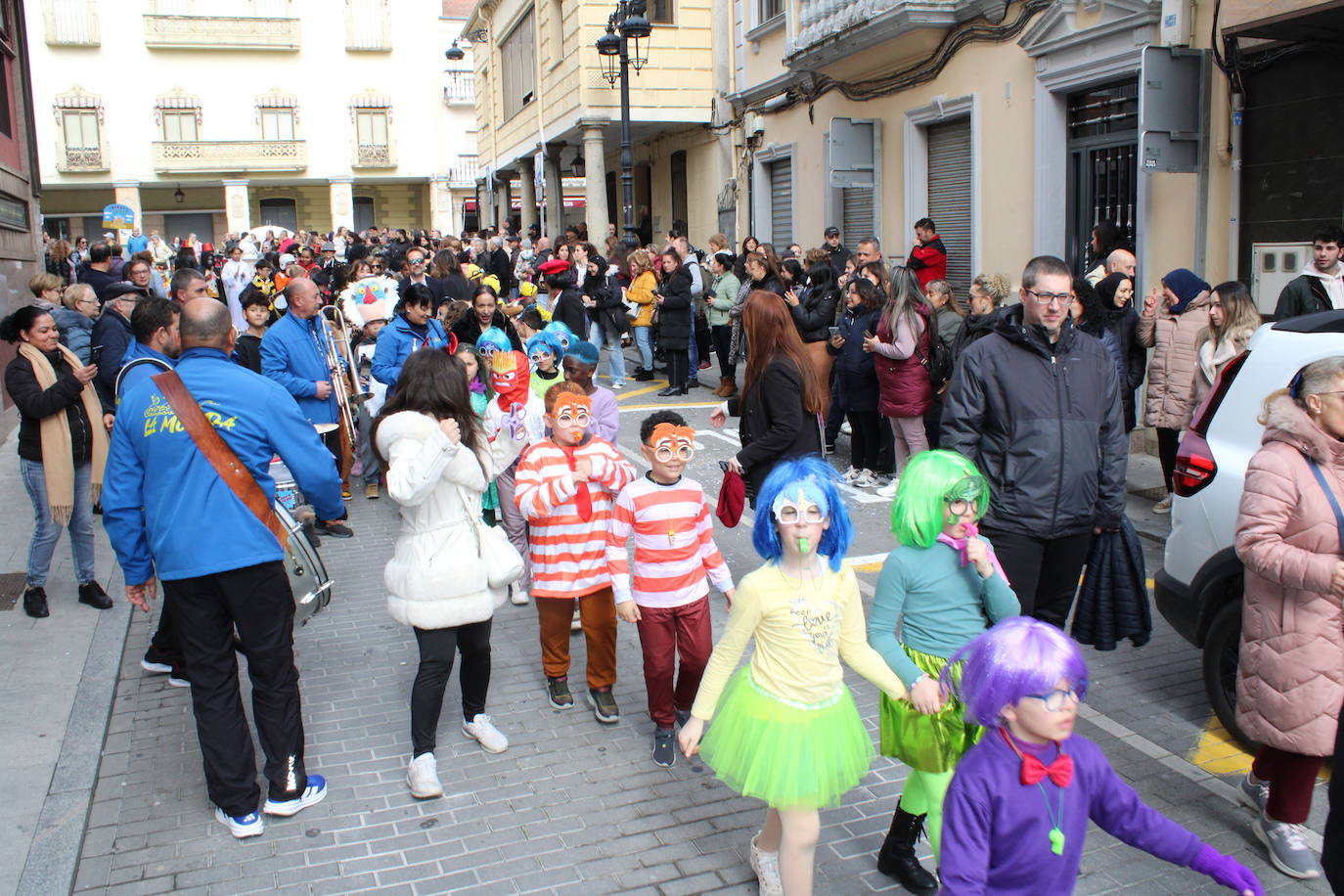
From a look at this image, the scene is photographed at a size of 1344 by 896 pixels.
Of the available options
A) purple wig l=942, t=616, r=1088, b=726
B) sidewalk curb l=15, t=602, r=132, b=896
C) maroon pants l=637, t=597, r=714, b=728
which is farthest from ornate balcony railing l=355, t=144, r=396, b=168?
purple wig l=942, t=616, r=1088, b=726

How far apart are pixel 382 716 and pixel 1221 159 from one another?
8.72m

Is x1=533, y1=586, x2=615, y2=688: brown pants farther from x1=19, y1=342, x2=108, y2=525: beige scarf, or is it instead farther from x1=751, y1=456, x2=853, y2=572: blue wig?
x1=19, y1=342, x2=108, y2=525: beige scarf

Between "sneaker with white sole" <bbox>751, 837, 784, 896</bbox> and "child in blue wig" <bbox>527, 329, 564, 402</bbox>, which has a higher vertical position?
"child in blue wig" <bbox>527, 329, 564, 402</bbox>

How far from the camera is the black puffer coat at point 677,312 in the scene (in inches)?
579

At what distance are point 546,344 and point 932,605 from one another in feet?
12.2

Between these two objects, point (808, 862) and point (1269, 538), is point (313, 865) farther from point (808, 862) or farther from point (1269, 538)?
point (1269, 538)

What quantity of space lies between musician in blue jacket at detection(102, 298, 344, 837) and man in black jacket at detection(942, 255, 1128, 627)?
250cm

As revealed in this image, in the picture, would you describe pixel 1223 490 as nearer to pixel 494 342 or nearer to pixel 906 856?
pixel 906 856

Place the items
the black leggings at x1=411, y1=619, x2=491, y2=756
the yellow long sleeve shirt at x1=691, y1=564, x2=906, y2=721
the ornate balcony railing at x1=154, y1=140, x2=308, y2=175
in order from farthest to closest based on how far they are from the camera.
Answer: the ornate balcony railing at x1=154, y1=140, x2=308, y2=175
the black leggings at x1=411, y1=619, x2=491, y2=756
the yellow long sleeve shirt at x1=691, y1=564, x2=906, y2=721

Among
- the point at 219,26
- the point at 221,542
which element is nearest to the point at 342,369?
the point at 221,542

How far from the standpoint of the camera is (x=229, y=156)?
4747cm

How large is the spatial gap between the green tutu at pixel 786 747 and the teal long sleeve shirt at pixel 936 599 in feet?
0.92

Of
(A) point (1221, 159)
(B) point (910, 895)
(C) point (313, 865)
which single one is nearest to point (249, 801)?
(C) point (313, 865)

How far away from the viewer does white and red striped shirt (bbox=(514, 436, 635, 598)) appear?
506 cm
